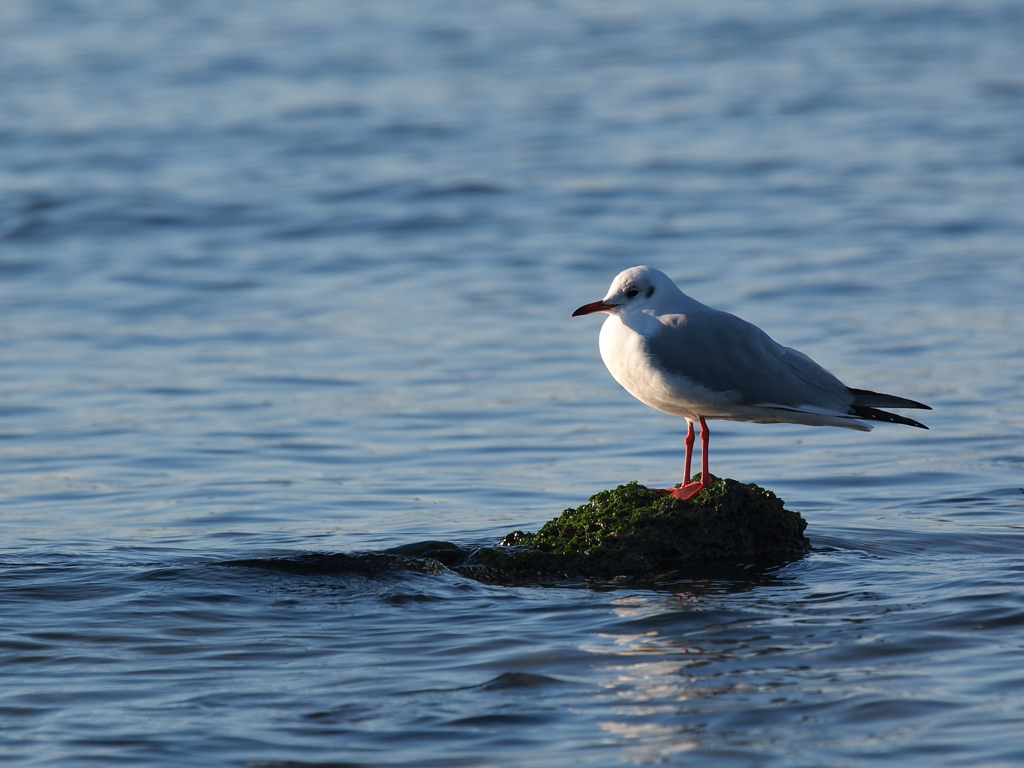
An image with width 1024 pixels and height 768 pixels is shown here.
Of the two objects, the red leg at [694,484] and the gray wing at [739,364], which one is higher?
the gray wing at [739,364]

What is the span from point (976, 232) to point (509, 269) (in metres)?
5.54

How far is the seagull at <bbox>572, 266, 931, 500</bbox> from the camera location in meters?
6.71

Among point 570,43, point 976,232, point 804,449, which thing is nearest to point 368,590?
point 804,449

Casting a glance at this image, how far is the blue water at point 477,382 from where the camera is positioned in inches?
212

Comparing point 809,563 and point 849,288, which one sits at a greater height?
point 849,288

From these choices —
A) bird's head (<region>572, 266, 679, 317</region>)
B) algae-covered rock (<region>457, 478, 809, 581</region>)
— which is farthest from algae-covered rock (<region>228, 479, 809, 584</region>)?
bird's head (<region>572, 266, 679, 317</region>)

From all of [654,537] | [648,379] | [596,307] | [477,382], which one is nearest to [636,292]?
[596,307]

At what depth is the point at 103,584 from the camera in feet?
22.8

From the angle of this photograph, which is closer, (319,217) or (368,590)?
(368,590)

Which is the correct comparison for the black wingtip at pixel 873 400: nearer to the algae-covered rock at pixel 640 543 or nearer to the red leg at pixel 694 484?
the algae-covered rock at pixel 640 543

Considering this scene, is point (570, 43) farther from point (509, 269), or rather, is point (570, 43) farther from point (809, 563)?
point (809, 563)

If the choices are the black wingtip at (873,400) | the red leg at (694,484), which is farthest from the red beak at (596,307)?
the black wingtip at (873,400)

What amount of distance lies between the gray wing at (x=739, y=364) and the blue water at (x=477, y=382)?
86 centimetres

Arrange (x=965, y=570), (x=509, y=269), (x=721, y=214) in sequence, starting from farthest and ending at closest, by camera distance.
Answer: (x=721, y=214)
(x=509, y=269)
(x=965, y=570)
